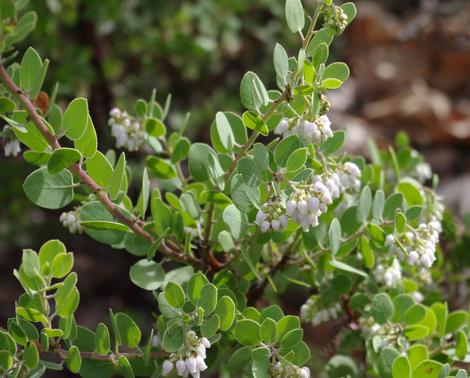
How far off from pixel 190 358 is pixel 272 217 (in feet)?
0.83

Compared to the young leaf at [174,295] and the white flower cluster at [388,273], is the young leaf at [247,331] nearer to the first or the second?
the young leaf at [174,295]

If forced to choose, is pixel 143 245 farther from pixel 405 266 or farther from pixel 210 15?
pixel 210 15

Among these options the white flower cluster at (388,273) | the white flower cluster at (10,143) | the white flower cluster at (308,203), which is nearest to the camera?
the white flower cluster at (308,203)

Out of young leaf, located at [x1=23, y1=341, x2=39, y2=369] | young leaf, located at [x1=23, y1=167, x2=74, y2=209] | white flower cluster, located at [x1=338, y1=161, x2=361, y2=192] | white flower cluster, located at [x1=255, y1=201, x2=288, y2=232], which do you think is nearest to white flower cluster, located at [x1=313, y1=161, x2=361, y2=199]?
white flower cluster, located at [x1=338, y1=161, x2=361, y2=192]

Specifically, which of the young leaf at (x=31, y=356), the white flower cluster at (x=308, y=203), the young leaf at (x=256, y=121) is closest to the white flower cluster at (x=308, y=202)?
the white flower cluster at (x=308, y=203)

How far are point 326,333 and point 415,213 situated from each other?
1.62 metres

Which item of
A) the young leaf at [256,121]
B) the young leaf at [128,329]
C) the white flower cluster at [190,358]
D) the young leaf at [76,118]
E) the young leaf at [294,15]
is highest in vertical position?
the young leaf at [294,15]

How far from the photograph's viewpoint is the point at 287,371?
1.22m

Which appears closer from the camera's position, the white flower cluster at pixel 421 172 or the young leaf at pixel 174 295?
the young leaf at pixel 174 295

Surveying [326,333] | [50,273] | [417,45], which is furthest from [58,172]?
[417,45]

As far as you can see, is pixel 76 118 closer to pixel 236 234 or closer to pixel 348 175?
pixel 236 234

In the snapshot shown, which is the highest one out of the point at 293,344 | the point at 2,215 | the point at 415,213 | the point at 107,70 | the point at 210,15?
the point at 415,213

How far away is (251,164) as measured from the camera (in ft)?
4.06

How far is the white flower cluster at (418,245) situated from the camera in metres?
1.28
